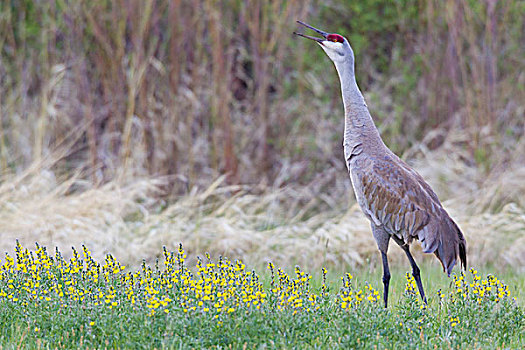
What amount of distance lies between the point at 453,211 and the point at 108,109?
394 centimetres

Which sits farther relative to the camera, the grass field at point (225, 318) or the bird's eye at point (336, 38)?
the bird's eye at point (336, 38)

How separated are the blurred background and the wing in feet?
6.16

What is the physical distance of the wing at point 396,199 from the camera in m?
5.38

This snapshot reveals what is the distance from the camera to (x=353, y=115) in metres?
5.63

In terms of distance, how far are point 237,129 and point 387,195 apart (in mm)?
4172

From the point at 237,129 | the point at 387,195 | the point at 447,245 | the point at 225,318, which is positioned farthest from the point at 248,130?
the point at 225,318

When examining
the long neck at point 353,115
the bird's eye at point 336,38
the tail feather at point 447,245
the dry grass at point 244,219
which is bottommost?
the dry grass at point 244,219

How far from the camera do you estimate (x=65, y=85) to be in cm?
972

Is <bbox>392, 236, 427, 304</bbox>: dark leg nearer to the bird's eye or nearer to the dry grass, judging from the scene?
the bird's eye

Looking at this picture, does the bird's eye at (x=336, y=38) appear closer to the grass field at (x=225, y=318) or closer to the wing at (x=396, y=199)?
the wing at (x=396, y=199)

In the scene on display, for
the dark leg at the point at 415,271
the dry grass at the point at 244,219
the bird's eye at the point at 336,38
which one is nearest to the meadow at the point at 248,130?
the dry grass at the point at 244,219

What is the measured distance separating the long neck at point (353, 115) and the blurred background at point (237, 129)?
2013 millimetres

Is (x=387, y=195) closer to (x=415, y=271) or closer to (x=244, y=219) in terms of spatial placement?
(x=415, y=271)

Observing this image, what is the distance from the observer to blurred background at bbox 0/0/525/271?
7617 millimetres
